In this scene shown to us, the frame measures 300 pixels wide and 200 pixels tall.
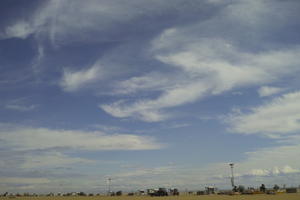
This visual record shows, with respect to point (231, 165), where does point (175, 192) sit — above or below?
below

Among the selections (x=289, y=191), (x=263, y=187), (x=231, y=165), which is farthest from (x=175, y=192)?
(x=289, y=191)

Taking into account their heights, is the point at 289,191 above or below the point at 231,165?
below

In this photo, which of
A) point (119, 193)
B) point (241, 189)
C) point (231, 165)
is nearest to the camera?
point (241, 189)

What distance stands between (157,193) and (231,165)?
21280 mm

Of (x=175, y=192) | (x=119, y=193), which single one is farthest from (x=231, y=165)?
(x=119, y=193)

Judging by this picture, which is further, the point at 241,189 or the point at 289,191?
the point at 241,189

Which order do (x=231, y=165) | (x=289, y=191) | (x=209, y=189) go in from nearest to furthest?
(x=289, y=191) < (x=231, y=165) < (x=209, y=189)

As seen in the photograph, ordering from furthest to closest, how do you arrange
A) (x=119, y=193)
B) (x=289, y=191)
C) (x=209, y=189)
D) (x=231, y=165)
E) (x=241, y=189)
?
(x=119, y=193)
(x=209, y=189)
(x=231, y=165)
(x=241, y=189)
(x=289, y=191)

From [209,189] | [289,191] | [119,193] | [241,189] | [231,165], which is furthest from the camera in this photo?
[119,193]

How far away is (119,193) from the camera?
360 ft

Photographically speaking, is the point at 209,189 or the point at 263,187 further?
the point at 209,189

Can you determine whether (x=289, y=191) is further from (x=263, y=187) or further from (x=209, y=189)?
(x=209, y=189)

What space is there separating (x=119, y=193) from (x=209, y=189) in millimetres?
28828

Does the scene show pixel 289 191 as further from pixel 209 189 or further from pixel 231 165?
pixel 209 189
